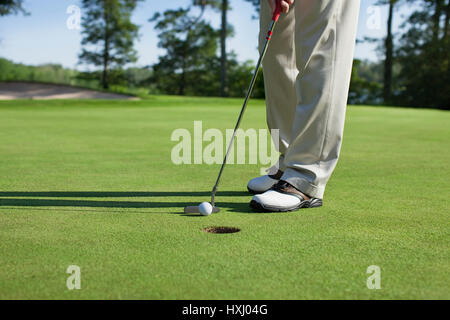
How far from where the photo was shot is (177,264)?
4.36 ft

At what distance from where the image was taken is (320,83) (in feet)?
7.58

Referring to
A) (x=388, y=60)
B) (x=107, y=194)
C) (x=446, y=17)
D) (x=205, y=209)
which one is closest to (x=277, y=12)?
(x=205, y=209)

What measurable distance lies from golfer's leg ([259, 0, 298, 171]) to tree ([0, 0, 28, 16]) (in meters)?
21.0

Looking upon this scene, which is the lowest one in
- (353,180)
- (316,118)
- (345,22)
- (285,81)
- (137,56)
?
(353,180)

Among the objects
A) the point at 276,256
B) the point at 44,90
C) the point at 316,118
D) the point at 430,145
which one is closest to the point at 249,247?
the point at 276,256

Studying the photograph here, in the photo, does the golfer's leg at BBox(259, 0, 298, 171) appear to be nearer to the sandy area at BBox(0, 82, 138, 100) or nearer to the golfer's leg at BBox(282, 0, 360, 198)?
the golfer's leg at BBox(282, 0, 360, 198)

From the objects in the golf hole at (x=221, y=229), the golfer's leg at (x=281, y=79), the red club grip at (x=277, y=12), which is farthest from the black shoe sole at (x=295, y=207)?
the red club grip at (x=277, y=12)

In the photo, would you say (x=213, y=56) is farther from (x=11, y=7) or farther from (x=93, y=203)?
(x=93, y=203)

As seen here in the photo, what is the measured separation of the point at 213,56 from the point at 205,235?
1313 inches

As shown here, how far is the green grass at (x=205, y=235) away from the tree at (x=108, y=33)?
1176 inches

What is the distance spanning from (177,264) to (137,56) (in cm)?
3361

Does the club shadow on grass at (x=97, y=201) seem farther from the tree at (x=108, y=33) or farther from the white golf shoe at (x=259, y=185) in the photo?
the tree at (x=108, y=33)

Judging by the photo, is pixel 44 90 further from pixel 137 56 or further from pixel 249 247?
pixel 249 247

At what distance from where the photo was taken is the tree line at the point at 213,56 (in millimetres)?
26672
